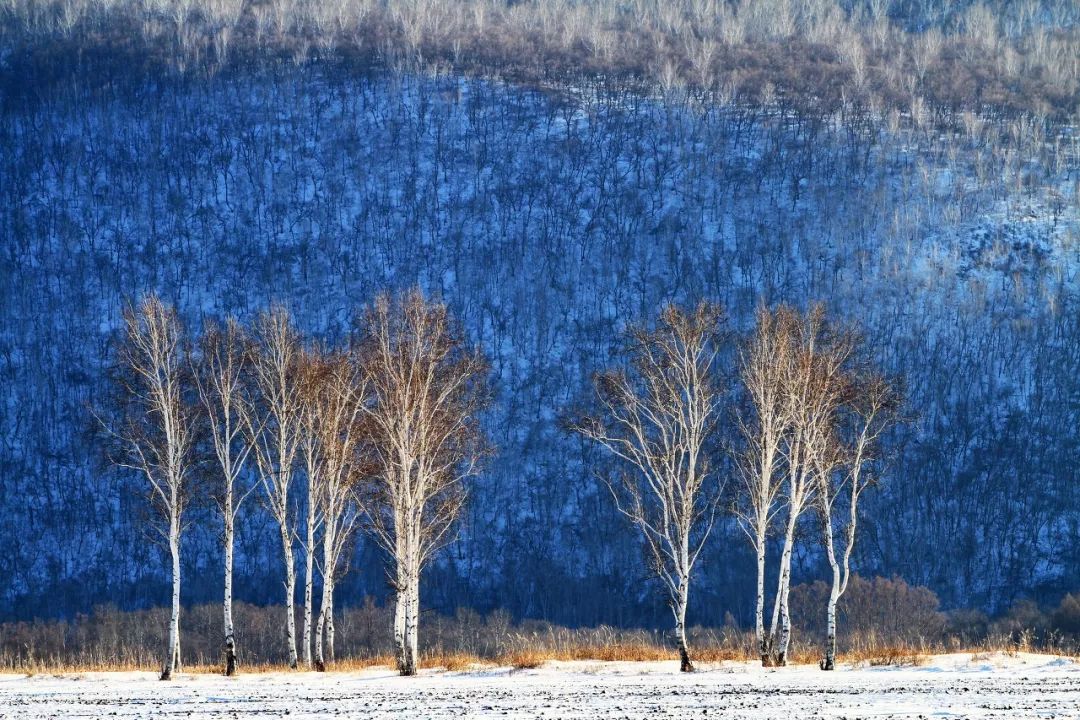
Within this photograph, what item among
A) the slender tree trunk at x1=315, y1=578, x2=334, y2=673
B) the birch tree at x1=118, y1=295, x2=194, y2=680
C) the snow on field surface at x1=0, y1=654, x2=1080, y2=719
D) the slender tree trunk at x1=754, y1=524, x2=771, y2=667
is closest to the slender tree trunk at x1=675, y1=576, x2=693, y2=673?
the snow on field surface at x1=0, y1=654, x2=1080, y2=719

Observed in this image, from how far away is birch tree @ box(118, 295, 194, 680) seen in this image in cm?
3288

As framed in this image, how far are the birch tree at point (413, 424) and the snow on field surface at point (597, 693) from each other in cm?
285

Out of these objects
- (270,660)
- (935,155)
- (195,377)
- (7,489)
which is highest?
(935,155)

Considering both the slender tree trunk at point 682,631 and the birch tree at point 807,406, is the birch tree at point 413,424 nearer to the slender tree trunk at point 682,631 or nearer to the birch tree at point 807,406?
the slender tree trunk at point 682,631

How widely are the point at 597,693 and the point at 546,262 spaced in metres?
103

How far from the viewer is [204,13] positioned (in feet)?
566

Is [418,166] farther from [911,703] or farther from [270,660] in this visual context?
[911,703]

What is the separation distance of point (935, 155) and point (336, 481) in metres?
116

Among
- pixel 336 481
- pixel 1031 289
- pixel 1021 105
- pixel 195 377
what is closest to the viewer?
pixel 195 377

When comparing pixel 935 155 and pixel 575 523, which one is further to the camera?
pixel 935 155

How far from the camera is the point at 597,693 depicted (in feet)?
75.9

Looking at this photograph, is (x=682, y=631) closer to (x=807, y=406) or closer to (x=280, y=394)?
(x=807, y=406)

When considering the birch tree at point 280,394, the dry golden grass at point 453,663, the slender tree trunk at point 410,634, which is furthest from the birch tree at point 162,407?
the dry golden grass at point 453,663

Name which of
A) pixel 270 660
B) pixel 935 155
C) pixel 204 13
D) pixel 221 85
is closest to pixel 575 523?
pixel 270 660
